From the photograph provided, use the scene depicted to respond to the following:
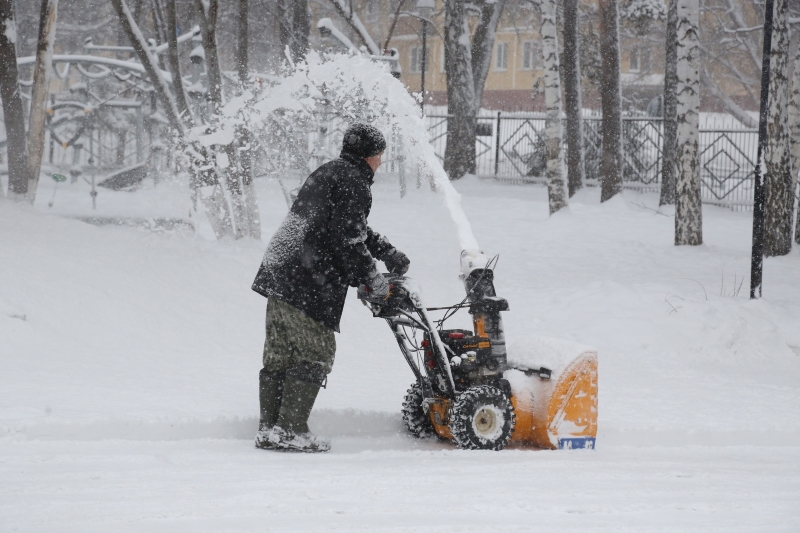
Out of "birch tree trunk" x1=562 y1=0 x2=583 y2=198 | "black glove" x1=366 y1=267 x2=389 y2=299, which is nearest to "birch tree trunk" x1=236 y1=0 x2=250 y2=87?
"black glove" x1=366 y1=267 x2=389 y2=299

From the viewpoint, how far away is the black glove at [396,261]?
5137 millimetres

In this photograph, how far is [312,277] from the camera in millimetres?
4816

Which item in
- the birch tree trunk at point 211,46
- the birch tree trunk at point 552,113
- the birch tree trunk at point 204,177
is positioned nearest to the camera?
the birch tree trunk at point 204,177

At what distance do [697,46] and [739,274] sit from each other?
3.10m

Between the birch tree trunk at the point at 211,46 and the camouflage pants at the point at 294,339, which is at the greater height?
the birch tree trunk at the point at 211,46

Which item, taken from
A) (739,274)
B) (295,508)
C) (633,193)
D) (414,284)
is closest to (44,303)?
(414,284)

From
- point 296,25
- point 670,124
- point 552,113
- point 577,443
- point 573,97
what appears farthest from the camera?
point 573,97

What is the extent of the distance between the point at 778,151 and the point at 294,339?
8.93 meters

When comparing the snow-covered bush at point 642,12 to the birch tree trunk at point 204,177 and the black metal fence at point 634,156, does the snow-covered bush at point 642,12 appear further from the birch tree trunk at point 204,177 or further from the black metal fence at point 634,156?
the birch tree trunk at point 204,177

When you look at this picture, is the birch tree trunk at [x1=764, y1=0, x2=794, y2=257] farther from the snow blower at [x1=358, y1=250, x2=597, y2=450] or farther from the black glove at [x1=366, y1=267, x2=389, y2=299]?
the black glove at [x1=366, y1=267, x2=389, y2=299]

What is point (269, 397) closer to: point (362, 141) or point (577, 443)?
point (362, 141)

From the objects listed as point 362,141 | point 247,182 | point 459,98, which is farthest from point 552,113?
point 362,141

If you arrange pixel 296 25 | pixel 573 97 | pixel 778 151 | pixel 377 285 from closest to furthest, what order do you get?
pixel 377 285, pixel 778 151, pixel 296 25, pixel 573 97

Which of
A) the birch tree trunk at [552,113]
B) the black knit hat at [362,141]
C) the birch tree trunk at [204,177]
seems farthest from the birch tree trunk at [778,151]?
the black knit hat at [362,141]
